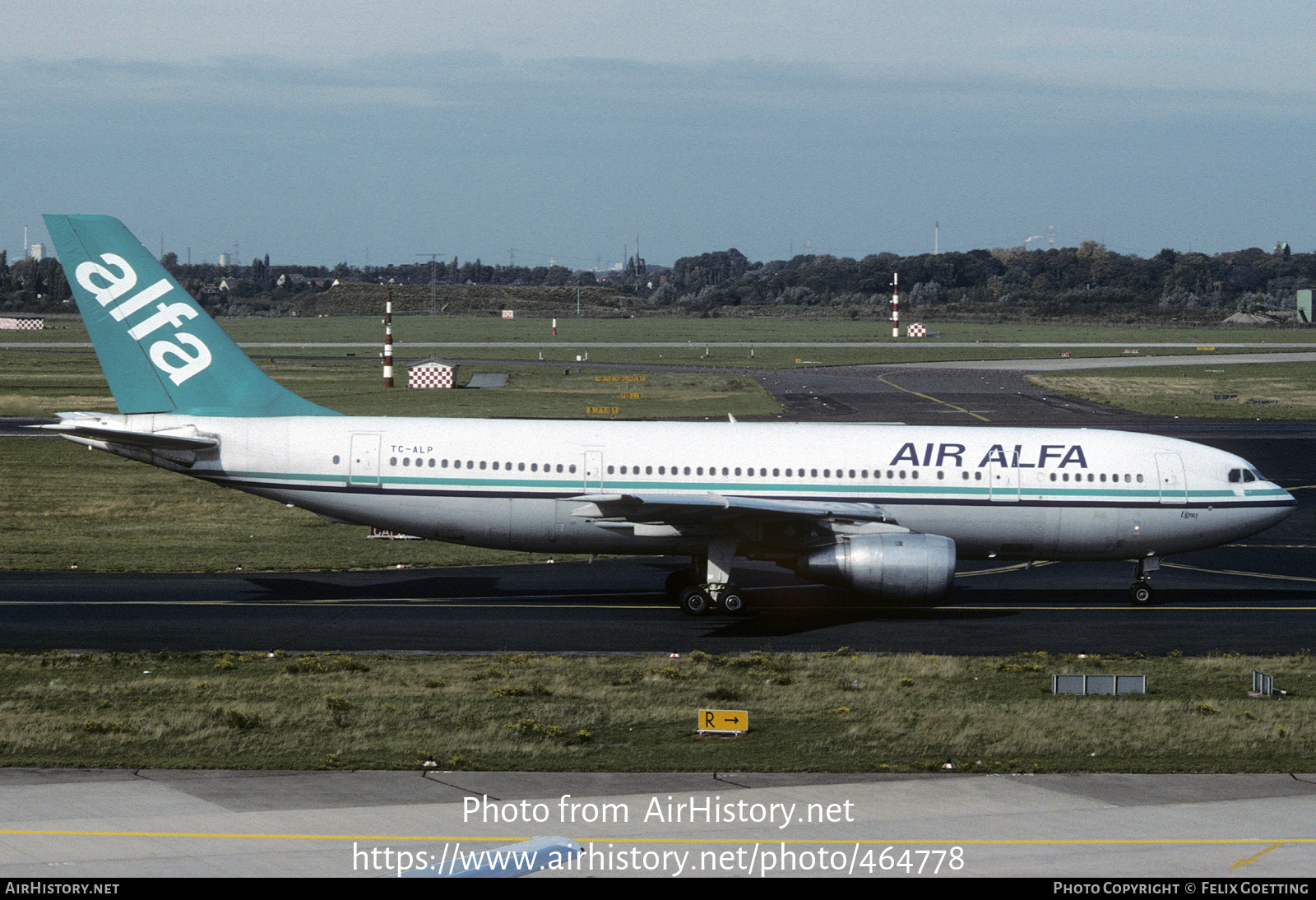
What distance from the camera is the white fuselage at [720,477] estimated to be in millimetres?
32750

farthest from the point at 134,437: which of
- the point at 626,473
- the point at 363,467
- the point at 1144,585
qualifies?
the point at 1144,585

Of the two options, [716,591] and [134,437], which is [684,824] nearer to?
[716,591]

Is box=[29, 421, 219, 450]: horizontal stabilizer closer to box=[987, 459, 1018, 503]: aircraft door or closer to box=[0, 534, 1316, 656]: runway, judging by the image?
box=[0, 534, 1316, 656]: runway

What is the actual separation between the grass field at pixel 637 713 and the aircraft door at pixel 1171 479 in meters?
6.30

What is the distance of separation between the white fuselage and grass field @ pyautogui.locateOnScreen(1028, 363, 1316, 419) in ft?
156

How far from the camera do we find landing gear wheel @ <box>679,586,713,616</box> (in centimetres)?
3259

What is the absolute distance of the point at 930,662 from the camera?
A: 1089 inches

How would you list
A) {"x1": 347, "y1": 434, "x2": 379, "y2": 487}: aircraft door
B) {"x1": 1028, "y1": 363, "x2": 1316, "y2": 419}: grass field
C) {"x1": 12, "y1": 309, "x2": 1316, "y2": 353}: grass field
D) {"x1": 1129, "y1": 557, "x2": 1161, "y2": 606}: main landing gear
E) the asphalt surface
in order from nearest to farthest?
the asphalt surface → {"x1": 347, "y1": 434, "x2": 379, "y2": 487}: aircraft door → {"x1": 1129, "y1": 557, "x2": 1161, "y2": 606}: main landing gear → {"x1": 1028, "y1": 363, "x2": 1316, "y2": 419}: grass field → {"x1": 12, "y1": 309, "x2": 1316, "y2": 353}: grass field

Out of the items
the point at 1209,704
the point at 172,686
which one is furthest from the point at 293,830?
the point at 1209,704

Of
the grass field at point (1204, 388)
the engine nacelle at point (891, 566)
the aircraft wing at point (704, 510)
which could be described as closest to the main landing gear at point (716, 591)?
the aircraft wing at point (704, 510)

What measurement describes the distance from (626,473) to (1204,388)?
7283cm

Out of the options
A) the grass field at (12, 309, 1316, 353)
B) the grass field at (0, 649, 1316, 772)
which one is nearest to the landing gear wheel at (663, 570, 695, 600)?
the grass field at (0, 649, 1316, 772)
